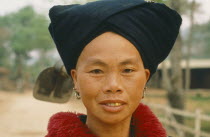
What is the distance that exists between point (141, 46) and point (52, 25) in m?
0.51

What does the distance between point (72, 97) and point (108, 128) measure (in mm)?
21608

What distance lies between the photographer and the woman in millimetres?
1846

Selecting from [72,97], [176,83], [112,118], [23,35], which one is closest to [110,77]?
[112,118]

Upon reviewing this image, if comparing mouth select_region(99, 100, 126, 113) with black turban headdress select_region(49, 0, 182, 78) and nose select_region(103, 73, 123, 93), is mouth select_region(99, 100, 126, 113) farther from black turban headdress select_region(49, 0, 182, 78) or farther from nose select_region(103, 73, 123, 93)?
black turban headdress select_region(49, 0, 182, 78)

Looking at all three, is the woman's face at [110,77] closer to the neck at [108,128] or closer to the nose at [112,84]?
the nose at [112,84]

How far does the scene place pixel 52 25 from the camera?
2043mm

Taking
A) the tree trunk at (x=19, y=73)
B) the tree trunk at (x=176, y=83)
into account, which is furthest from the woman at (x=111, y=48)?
the tree trunk at (x=19, y=73)

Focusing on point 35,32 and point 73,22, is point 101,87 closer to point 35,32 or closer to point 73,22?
point 73,22

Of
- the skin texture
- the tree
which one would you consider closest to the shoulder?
the skin texture

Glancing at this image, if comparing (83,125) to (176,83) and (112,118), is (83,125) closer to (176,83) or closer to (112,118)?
(112,118)

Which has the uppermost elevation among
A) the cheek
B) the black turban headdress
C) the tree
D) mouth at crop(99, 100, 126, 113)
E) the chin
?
the tree

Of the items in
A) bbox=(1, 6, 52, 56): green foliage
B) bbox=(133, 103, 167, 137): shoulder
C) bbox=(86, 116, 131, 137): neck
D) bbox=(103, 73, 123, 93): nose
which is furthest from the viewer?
bbox=(1, 6, 52, 56): green foliage

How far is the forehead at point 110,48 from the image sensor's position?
6.04 feet

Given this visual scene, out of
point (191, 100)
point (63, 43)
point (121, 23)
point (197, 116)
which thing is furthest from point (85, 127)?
point (191, 100)
